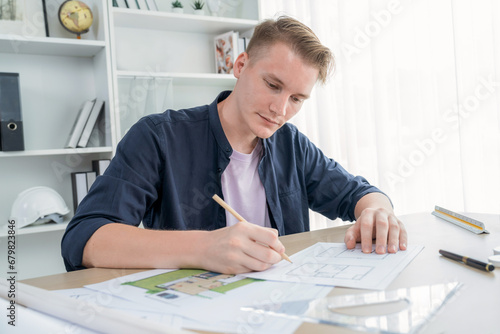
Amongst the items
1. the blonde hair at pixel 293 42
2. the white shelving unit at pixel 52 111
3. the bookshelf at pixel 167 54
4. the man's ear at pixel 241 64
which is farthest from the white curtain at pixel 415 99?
the white shelving unit at pixel 52 111

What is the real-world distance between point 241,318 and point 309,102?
7.05ft

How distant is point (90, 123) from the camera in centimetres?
225

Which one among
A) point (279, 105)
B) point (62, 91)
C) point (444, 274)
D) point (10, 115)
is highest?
point (62, 91)

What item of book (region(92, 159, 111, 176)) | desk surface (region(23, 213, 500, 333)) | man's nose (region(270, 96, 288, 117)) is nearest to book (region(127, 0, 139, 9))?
book (region(92, 159, 111, 176))

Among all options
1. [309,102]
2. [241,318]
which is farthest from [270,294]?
[309,102]

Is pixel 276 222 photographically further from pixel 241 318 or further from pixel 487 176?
pixel 487 176

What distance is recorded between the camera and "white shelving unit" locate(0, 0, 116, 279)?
2254 mm

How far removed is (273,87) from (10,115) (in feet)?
4.57

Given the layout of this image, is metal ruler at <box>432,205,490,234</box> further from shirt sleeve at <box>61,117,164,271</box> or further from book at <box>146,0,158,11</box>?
book at <box>146,0,158,11</box>

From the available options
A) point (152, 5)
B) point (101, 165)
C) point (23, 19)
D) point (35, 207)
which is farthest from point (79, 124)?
point (152, 5)

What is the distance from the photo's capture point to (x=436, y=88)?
190cm

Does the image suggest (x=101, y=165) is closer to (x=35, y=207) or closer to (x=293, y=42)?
(x=35, y=207)

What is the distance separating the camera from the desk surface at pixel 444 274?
524 millimetres

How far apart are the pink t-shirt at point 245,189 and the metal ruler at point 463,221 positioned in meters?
0.48
